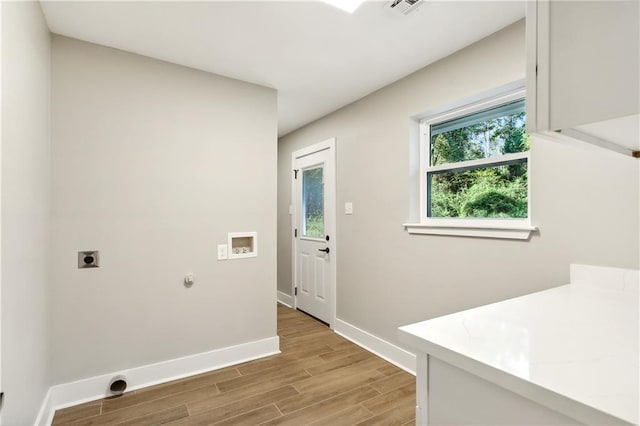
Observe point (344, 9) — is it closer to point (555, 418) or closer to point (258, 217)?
point (258, 217)

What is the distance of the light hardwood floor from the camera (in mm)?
1970

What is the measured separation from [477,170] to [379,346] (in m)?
1.72

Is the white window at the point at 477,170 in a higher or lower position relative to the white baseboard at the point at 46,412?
higher

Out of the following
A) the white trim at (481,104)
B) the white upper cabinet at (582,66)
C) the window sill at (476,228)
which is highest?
the white trim at (481,104)

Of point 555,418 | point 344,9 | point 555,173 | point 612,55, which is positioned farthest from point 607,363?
point 344,9

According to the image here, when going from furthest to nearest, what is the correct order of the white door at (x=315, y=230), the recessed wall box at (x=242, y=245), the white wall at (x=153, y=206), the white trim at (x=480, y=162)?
the white door at (x=315, y=230) → the recessed wall box at (x=242, y=245) → the white wall at (x=153, y=206) → the white trim at (x=480, y=162)

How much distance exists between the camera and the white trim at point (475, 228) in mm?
1934

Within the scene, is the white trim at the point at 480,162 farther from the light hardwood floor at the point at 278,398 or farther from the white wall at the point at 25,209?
the white wall at the point at 25,209

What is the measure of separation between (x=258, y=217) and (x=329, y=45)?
149 centimetres

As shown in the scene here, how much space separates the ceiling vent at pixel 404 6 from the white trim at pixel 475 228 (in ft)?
4.56

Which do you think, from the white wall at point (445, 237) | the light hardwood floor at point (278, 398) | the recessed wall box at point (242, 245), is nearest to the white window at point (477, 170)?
the white wall at point (445, 237)

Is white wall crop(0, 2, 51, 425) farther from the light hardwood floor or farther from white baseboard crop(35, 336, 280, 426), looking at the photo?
the light hardwood floor

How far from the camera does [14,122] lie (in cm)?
136

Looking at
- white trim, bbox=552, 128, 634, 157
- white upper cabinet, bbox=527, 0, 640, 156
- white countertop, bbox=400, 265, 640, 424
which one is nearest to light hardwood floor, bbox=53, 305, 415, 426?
white countertop, bbox=400, 265, 640, 424
